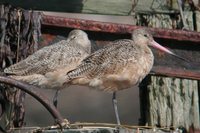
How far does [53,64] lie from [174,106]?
5.95 ft

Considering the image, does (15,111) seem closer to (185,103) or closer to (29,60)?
(29,60)

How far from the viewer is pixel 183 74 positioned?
9.64 m

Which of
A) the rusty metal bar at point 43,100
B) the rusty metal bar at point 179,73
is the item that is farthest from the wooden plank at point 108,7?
the rusty metal bar at point 43,100

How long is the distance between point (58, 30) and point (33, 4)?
366mm

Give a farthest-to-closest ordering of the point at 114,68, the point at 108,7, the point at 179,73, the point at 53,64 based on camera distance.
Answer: the point at 53,64 → the point at 114,68 → the point at 108,7 → the point at 179,73

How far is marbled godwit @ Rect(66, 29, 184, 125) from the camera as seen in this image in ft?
33.3

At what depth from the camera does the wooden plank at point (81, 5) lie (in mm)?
9922

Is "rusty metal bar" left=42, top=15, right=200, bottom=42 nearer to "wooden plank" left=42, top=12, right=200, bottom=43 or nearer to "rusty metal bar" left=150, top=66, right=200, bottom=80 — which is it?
"wooden plank" left=42, top=12, right=200, bottom=43

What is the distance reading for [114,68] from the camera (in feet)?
33.7

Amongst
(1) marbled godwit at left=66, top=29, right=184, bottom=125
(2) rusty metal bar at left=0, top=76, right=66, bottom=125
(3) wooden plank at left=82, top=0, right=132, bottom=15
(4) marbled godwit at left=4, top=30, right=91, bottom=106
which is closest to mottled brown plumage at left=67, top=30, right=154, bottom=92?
(1) marbled godwit at left=66, top=29, right=184, bottom=125

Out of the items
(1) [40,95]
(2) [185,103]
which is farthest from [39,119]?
(1) [40,95]

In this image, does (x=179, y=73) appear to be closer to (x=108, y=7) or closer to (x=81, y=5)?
(x=108, y=7)

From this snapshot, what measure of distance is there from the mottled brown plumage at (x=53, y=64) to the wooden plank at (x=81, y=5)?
83cm

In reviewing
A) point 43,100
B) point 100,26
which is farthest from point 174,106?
point 43,100
